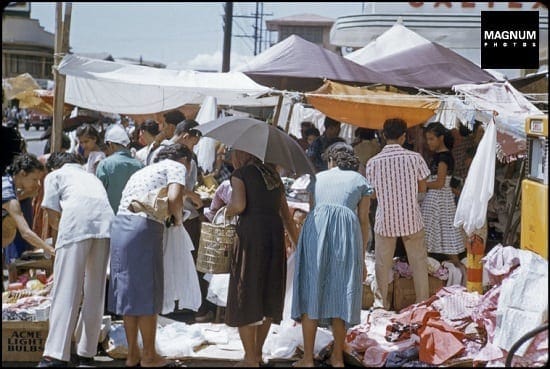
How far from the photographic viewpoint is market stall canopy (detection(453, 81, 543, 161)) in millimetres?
6320

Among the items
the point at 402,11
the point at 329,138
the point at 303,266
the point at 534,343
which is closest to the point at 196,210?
the point at 303,266

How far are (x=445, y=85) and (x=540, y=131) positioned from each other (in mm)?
3453

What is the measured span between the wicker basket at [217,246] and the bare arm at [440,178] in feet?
9.45

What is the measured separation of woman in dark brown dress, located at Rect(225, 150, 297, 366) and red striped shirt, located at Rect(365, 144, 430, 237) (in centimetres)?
184

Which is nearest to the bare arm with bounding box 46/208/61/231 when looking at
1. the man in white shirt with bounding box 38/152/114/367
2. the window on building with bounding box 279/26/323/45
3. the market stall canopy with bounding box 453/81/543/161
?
the man in white shirt with bounding box 38/152/114/367

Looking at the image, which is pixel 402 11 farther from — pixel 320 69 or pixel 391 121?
pixel 391 121

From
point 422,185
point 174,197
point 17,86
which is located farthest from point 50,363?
point 17,86

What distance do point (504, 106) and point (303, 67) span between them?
2.33 metres

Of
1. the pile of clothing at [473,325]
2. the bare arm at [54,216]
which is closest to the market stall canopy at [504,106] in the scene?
the pile of clothing at [473,325]

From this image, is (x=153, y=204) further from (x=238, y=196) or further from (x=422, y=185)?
(x=422, y=185)

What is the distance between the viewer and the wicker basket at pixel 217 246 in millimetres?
5188

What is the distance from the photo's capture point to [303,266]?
5.16 m

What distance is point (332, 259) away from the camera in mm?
5086

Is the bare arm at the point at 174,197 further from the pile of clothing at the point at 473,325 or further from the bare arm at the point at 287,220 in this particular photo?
the pile of clothing at the point at 473,325
